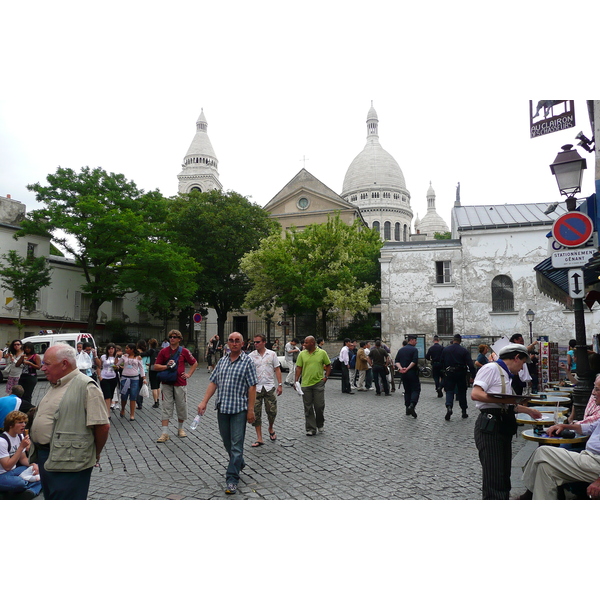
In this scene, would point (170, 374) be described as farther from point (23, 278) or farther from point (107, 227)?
point (23, 278)

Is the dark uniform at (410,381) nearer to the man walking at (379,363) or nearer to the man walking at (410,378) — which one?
the man walking at (410,378)

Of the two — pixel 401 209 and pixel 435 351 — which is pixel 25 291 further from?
pixel 401 209

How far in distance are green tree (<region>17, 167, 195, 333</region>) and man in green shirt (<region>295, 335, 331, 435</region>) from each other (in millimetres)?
21757

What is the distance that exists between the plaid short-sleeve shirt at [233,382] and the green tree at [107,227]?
24273mm

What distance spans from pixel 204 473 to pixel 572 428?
14.1ft

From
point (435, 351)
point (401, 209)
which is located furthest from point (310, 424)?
point (401, 209)

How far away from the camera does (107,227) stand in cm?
2914

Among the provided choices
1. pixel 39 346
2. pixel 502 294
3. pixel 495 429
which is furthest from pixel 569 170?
pixel 502 294

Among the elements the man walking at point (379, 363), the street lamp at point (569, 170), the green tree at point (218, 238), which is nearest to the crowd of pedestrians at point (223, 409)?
the street lamp at point (569, 170)

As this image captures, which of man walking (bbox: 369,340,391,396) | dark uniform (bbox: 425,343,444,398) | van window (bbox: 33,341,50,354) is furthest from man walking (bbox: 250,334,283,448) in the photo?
van window (bbox: 33,341,50,354)

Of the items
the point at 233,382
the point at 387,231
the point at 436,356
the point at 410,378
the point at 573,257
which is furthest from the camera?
the point at 387,231

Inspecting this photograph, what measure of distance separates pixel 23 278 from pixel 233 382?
95.0ft

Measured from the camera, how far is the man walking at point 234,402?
19.2 ft

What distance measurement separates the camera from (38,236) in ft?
113
